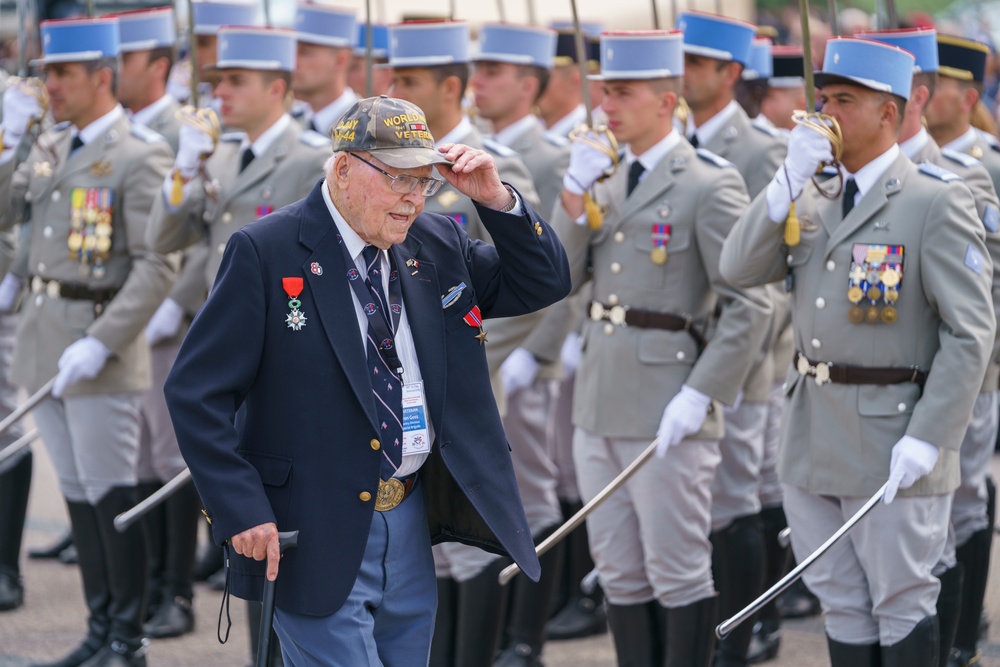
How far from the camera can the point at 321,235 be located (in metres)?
3.48

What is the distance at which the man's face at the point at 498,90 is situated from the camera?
6.46 meters

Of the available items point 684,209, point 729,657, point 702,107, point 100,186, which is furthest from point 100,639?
point 702,107

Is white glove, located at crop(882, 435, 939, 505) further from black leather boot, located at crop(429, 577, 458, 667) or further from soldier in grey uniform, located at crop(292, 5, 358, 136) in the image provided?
soldier in grey uniform, located at crop(292, 5, 358, 136)

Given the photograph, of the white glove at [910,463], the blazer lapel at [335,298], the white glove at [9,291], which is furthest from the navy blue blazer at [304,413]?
the white glove at [9,291]

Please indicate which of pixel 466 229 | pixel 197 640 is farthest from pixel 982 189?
Result: pixel 197 640

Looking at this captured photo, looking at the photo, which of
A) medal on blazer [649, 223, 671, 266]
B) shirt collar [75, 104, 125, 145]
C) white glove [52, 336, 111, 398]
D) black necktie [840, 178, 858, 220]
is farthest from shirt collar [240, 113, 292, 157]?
black necktie [840, 178, 858, 220]

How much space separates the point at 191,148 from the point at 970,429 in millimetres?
2792

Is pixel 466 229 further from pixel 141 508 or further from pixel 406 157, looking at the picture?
pixel 406 157

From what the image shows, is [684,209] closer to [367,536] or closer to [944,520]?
[944,520]

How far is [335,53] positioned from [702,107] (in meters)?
1.85

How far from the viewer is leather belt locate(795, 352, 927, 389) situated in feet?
13.9

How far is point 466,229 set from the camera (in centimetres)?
516

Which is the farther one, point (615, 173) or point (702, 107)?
point (702, 107)

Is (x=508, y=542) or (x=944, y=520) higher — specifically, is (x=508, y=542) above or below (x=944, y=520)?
above
